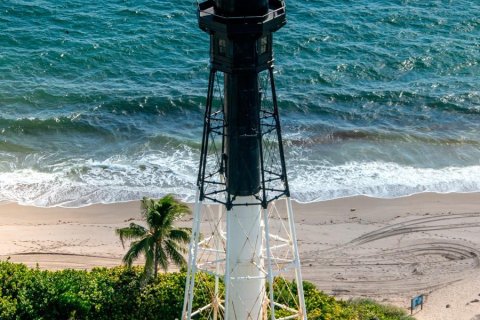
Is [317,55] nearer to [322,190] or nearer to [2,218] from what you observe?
[322,190]

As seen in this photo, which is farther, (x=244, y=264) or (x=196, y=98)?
(x=196, y=98)

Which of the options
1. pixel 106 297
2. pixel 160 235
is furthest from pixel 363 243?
pixel 106 297

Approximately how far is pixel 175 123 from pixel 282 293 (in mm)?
28475

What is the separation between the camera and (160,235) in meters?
38.1

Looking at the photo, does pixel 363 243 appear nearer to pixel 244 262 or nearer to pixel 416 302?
pixel 416 302

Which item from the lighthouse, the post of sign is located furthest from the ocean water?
the lighthouse

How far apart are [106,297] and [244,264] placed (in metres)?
11.3

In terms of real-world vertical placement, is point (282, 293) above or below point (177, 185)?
below

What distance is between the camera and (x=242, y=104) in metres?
27.9

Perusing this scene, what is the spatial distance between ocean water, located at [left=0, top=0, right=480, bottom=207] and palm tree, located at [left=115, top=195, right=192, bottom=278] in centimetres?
1600

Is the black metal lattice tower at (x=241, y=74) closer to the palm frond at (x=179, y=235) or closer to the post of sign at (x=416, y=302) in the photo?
the palm frond at (x=179, y=235)

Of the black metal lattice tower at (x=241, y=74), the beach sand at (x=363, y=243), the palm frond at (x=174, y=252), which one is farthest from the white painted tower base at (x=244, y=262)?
the beach sand at (x=363, y=243)

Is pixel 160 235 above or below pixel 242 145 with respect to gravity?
below

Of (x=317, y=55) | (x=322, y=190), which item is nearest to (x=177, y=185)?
(x=322, y=190)
